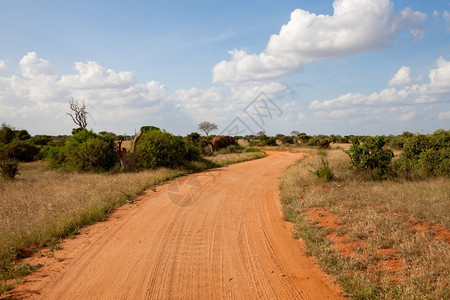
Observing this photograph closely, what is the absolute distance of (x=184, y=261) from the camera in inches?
214

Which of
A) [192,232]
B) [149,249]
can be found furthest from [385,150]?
[149,249]

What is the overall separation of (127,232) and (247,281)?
3709 millimetres

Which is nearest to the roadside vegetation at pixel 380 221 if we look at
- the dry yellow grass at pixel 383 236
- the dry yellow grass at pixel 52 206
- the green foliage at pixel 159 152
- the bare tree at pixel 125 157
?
the dry yellow grass at pixel 383 236

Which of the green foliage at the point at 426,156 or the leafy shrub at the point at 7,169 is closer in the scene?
the green foliage at the point at 426,156

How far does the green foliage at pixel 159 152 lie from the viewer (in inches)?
725

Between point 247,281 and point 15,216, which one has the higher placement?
point 15,216

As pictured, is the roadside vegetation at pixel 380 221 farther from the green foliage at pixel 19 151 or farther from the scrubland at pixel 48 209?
the green foliage at pixel 19 151

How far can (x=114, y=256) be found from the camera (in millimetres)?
5723

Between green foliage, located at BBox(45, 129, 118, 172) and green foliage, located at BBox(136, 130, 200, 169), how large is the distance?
6.59 feet

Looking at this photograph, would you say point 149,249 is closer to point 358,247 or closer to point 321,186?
point 358,247

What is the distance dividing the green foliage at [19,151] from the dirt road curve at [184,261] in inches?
924

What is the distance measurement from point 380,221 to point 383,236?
70cm

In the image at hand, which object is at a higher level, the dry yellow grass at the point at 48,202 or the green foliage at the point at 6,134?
the green foliage at the point at 6,134

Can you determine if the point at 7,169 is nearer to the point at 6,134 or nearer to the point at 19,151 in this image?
the point at 19,151
